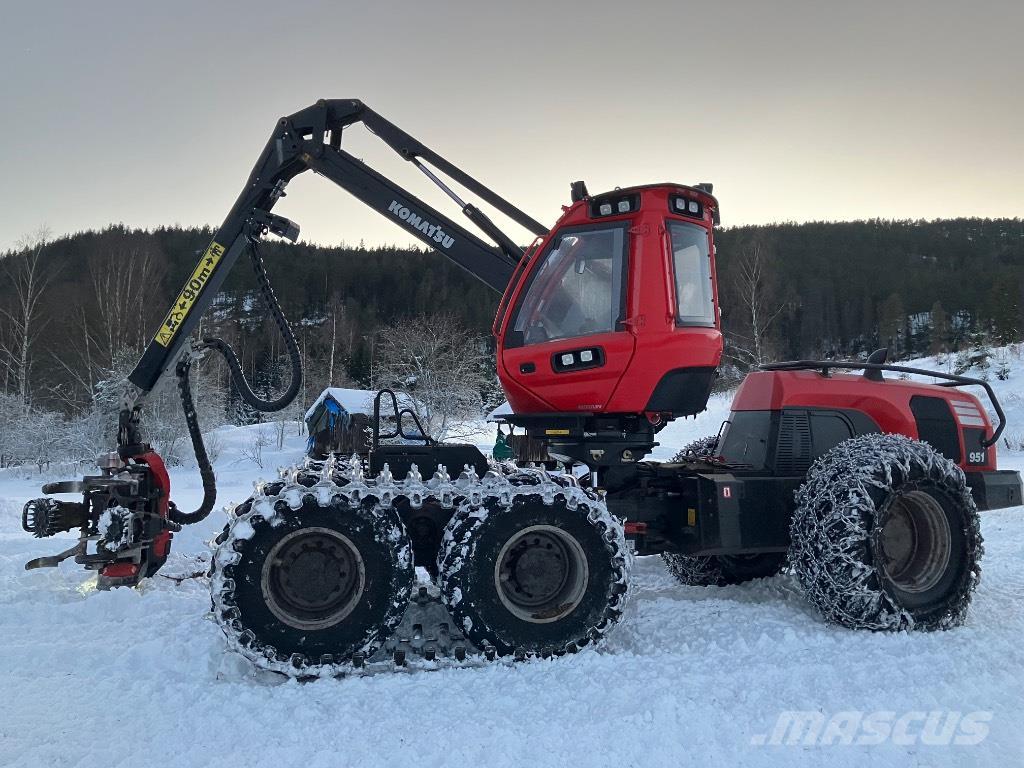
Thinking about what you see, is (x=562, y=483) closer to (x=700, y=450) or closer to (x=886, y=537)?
(x=886, y=537)

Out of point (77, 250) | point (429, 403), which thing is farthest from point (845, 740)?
point (77, 250)

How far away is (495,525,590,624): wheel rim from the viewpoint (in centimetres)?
444

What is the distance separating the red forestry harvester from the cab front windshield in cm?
2

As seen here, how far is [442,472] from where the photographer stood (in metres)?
4.65

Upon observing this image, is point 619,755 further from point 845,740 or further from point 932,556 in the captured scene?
point 932,556

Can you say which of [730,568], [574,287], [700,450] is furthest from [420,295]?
[574,287]

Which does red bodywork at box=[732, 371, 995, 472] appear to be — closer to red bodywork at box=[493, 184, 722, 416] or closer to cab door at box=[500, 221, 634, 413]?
red bodywork at box=[493, 184, 722, 416]

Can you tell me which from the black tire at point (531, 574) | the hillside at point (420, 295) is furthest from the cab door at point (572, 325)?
the hillside at point (420, 295)

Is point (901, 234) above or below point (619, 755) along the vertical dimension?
above

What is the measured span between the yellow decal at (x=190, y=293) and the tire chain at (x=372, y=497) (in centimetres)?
202

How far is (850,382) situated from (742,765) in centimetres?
371

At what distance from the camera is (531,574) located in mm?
4465

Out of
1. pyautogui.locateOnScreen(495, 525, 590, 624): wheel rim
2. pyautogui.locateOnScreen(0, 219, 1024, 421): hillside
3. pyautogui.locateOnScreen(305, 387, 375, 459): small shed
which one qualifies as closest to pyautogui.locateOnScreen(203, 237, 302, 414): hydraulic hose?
pyautogui.locateOnScreen(495, 525, 590, 624): wheel rim

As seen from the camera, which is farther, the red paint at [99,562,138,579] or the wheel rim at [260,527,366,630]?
the red paint at [99,562,138,579]
